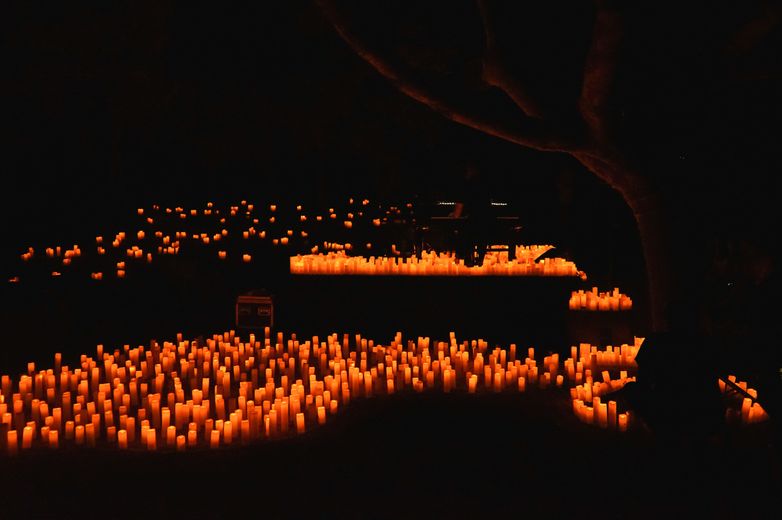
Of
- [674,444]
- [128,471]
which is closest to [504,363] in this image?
[674,444]

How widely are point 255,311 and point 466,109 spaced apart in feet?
12.1

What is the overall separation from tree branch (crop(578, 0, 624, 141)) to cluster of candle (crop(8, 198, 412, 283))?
5886 millimetres

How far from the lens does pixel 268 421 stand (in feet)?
15.6

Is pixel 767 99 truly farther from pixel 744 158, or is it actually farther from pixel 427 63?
pixel 427 63

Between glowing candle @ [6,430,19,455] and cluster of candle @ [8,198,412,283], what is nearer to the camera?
glowing candle @ [6,430,19,455]

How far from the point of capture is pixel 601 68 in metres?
4.03

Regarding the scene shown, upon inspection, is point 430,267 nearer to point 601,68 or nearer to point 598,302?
point 598,302

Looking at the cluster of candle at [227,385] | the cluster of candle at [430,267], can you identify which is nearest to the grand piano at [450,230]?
the cluster of candle at [430,267]

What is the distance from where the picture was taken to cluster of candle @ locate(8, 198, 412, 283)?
9.39 metres

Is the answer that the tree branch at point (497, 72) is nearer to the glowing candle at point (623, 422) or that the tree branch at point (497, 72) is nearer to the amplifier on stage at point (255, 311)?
the glowing candle at point (623, 422)

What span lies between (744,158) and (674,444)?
160 centimetres

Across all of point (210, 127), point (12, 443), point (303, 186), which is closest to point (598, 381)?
point (12, 443)

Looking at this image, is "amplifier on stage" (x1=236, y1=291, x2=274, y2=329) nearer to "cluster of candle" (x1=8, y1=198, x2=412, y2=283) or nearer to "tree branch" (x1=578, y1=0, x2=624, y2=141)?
"cluster of candle" (x1=8, y1=198, x2=412, y2=283)

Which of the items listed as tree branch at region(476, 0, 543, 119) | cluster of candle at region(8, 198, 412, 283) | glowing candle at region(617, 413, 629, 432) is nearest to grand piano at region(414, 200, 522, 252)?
cluster of candle at region(8, 198, 412, 283)
